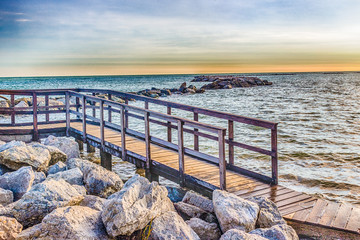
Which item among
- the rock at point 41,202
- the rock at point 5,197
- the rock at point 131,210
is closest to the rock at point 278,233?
the rock at point 131,210

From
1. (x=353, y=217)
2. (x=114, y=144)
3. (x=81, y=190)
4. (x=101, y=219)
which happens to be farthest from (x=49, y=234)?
(x=114, y=144)

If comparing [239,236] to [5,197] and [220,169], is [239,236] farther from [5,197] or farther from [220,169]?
[5,197]

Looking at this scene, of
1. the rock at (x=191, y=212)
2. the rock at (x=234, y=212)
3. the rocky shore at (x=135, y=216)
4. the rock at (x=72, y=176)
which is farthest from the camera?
the rock at (x=72, y=176)

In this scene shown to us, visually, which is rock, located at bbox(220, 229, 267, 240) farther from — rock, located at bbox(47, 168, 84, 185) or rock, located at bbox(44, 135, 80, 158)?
rock, located at bbox(44, 135, 80, 158)

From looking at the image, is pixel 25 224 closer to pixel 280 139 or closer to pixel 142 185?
pixel 142 185

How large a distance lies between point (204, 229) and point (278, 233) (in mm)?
930

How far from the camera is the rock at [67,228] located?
383 cm

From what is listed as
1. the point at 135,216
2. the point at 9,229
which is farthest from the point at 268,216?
the point at 9,229

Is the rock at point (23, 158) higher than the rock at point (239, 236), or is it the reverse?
the rock at point (23, 158)

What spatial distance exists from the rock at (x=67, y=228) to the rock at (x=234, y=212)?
4.86 ft

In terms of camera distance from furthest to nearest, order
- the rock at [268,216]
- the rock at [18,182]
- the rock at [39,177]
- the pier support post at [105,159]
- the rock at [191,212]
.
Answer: the pier support post at [105,159] < the rock at [39,177] < the rock at [18,182] < the rock at [191,212] < the rock at [268,216]

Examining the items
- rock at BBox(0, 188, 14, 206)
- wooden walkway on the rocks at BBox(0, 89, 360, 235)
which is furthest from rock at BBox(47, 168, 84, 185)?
wooden walkway on the rocks at BBox(0, 89, 360, 235)

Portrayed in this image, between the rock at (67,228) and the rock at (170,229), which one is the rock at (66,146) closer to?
the rock at (67,228)

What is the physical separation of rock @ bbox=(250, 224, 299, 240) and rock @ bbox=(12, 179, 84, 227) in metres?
2.67
